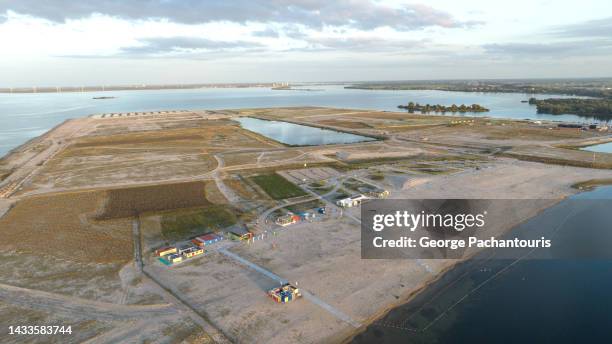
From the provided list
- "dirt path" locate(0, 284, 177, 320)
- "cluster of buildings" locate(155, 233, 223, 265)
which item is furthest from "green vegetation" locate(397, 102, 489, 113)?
"dirt path" locate(0, 284, 177, 320)

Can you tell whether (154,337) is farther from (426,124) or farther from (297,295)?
(426,124)

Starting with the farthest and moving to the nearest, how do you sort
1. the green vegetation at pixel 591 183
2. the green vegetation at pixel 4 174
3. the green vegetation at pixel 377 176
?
the green vegetation at pixel 4 174, the green vegetation at pixel 377 176, the green vegetation at pixel 591 183

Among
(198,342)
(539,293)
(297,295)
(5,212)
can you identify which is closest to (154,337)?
(198,342)

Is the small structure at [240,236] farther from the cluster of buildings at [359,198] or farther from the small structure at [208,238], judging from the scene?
the cluster of buildings at [359,198]

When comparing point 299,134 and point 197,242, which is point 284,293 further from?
point 299,134

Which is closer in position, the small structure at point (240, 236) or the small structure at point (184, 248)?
the small structure at point (184, 248)

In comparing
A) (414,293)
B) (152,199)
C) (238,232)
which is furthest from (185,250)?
(414,293)

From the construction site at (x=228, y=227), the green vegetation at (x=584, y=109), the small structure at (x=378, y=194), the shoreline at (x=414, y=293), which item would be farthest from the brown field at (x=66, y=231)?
the green vegetation at (x=584, y=109)
